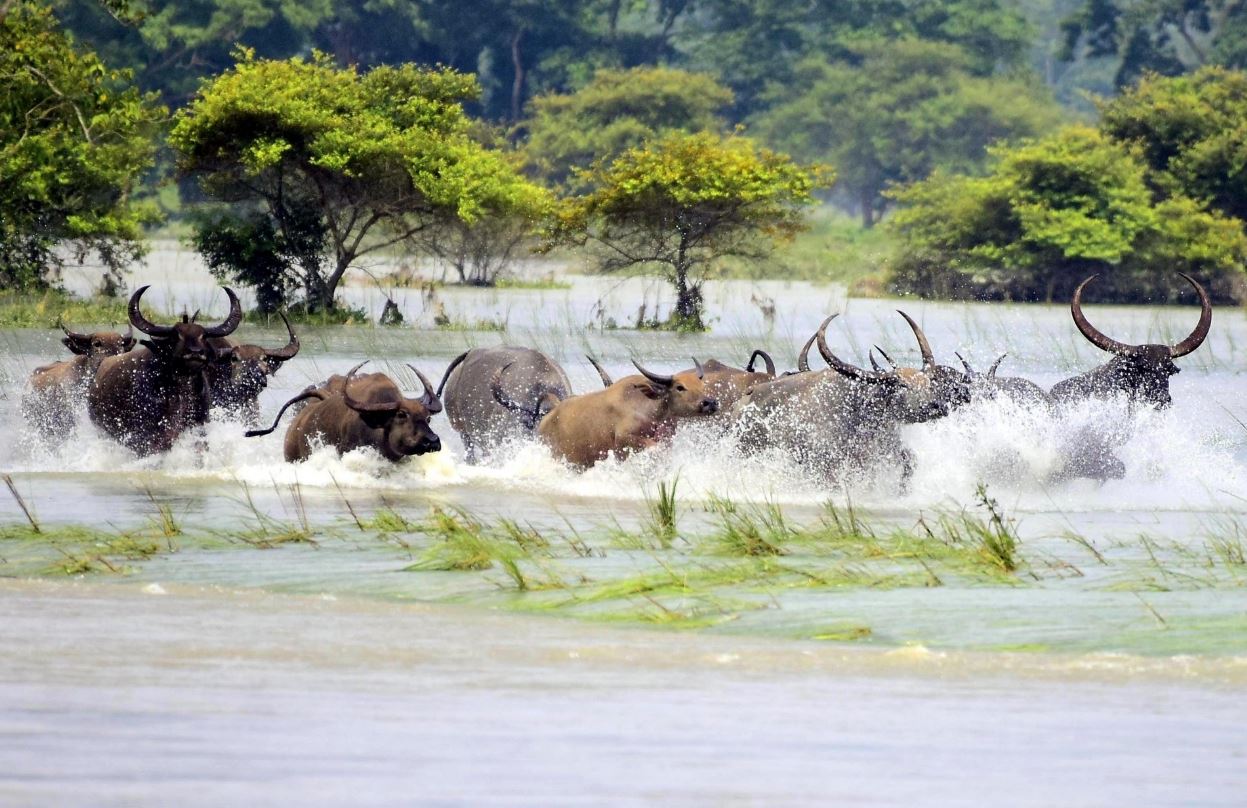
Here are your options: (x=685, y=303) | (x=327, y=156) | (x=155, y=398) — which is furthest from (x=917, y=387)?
(x=685, y=303)

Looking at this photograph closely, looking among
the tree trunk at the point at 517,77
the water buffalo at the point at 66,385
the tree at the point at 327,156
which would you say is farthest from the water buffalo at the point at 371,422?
the tree trunk at the point at 517,77

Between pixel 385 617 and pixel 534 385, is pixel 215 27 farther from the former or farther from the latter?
pixel 385 617

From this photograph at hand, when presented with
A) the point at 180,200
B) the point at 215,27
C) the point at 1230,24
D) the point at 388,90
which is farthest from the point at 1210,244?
the point at 180,200

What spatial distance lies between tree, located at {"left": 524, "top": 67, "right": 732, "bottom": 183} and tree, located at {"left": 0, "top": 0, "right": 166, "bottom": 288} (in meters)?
28.0

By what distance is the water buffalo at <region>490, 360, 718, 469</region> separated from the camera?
14461 millimetres

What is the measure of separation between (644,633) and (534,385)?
7687 mm

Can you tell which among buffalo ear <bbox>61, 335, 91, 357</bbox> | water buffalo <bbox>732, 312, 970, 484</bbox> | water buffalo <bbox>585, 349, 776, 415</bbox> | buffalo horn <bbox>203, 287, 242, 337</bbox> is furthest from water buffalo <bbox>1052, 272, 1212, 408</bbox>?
buffalo ear <bbox>61, 335, 91, 357</bbox>

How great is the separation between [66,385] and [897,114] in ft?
191

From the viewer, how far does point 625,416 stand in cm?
1464

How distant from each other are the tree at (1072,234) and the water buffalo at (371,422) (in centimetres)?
2880

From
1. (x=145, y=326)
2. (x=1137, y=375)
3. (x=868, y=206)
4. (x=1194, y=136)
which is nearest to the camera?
(x=1137, y=375)

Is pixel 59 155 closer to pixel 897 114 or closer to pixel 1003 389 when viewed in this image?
pixel 1003 389

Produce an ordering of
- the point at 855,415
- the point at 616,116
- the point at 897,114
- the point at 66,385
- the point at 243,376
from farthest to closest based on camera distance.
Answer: the point at 897,114
the point at 616,116
the point at 66,385
the point at 243,376
the point at 855,415

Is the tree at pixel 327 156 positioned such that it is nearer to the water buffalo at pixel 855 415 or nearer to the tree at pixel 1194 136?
the water buffalo at pixel 855 415
